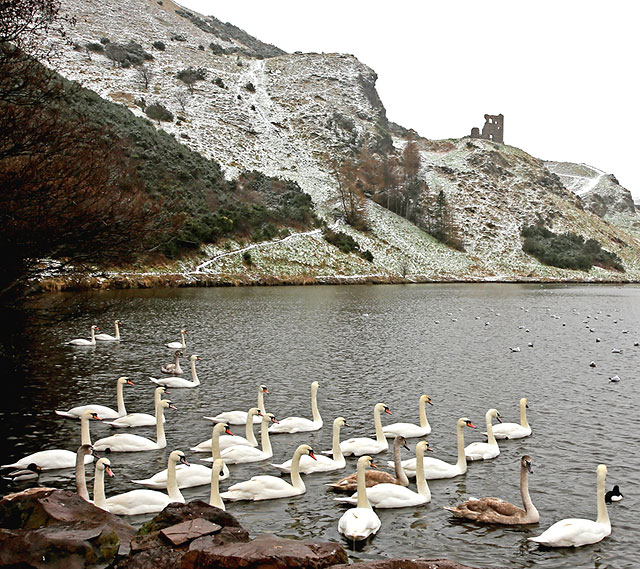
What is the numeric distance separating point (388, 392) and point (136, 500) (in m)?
10.5

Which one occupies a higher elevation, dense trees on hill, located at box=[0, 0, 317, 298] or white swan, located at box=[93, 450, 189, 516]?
dense trees on hill, located at box=[0, 0, 317, 298]

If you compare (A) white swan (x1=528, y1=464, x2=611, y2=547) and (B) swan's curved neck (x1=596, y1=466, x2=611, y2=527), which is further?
(B) swan's curved neck (x1=596, y1=466, x2=611, y2=527)

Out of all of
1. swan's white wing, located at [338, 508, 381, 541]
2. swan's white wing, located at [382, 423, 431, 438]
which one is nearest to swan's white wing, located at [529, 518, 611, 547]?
swan's white wing, located at [338, 508, 381, 541]

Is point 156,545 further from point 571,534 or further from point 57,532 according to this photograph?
point 571,534

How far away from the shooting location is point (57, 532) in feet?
23.6

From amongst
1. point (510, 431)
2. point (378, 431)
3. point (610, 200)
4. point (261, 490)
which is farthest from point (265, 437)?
point (610, 200)

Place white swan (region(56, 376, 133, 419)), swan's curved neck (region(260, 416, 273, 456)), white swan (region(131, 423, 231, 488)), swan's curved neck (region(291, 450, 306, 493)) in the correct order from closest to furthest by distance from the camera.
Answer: white swan (region(131, 423, 231, 488)), swan's curved neck (region(291, 450, 306, 493)), swan's curved neck (region(260, 416, 273, 456)), white swan (region(56, 376, 133, 419))

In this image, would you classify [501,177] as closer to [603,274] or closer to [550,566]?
[603,274]

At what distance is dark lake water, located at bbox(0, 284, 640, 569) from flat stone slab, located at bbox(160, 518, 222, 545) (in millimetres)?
1704

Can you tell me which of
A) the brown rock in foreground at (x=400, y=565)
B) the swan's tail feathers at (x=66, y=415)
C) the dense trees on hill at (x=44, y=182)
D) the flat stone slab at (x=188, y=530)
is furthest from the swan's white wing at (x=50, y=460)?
the brown rock in foreground at (x=400, y=565)

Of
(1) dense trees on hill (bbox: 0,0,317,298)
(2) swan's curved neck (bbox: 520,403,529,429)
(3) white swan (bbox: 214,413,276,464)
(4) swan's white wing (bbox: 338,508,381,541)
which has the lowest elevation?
(3) white swan (bbox: 214,413,276,464)

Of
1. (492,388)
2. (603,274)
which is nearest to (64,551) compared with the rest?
(492,388)

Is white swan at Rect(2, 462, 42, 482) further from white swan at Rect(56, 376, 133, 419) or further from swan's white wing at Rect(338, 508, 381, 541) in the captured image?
swan's white wing at Rect(338, 508, 381, 541)

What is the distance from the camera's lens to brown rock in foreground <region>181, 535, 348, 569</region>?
657cm
